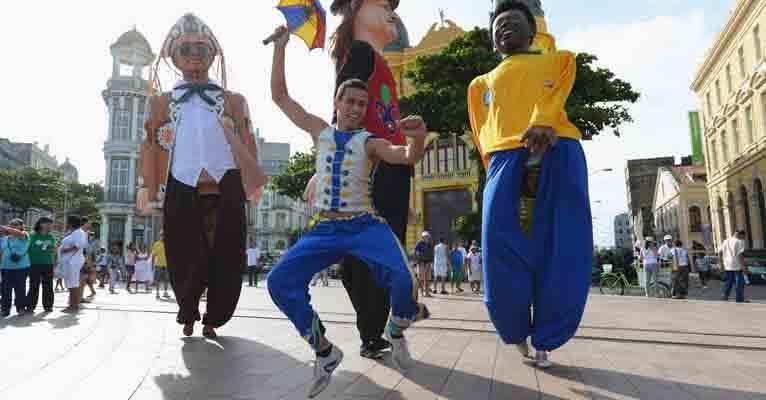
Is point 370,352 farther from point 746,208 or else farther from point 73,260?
point 746,208

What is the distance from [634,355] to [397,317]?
195 centimetres

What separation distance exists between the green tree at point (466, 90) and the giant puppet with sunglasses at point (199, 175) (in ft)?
47.5

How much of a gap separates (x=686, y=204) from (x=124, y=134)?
4756 cm

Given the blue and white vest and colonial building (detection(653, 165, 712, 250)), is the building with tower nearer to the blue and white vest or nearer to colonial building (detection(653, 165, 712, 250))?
the blue and white vest

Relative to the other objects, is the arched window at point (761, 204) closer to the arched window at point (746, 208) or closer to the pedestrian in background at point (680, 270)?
the arched window at point (746, 208)

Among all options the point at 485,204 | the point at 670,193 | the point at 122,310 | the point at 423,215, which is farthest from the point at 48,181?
the point at 670,193

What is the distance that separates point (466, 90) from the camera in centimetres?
1938

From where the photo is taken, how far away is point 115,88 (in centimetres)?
3825

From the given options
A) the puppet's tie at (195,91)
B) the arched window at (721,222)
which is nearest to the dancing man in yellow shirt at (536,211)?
the puppet's tie at (195,91)

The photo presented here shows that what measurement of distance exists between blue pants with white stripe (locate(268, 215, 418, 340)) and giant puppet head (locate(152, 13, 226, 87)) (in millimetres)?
2450

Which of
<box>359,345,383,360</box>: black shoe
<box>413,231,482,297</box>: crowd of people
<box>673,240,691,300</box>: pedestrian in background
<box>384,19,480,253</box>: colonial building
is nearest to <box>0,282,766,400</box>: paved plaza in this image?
<box>359,345,383,360</box>: black shoe

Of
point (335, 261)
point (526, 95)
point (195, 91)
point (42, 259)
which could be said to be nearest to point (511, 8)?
A: point (526, 95)

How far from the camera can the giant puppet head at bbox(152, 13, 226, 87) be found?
440 cm

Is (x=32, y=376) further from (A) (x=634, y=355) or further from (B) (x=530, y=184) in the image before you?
(A) (x=634, y=355)
